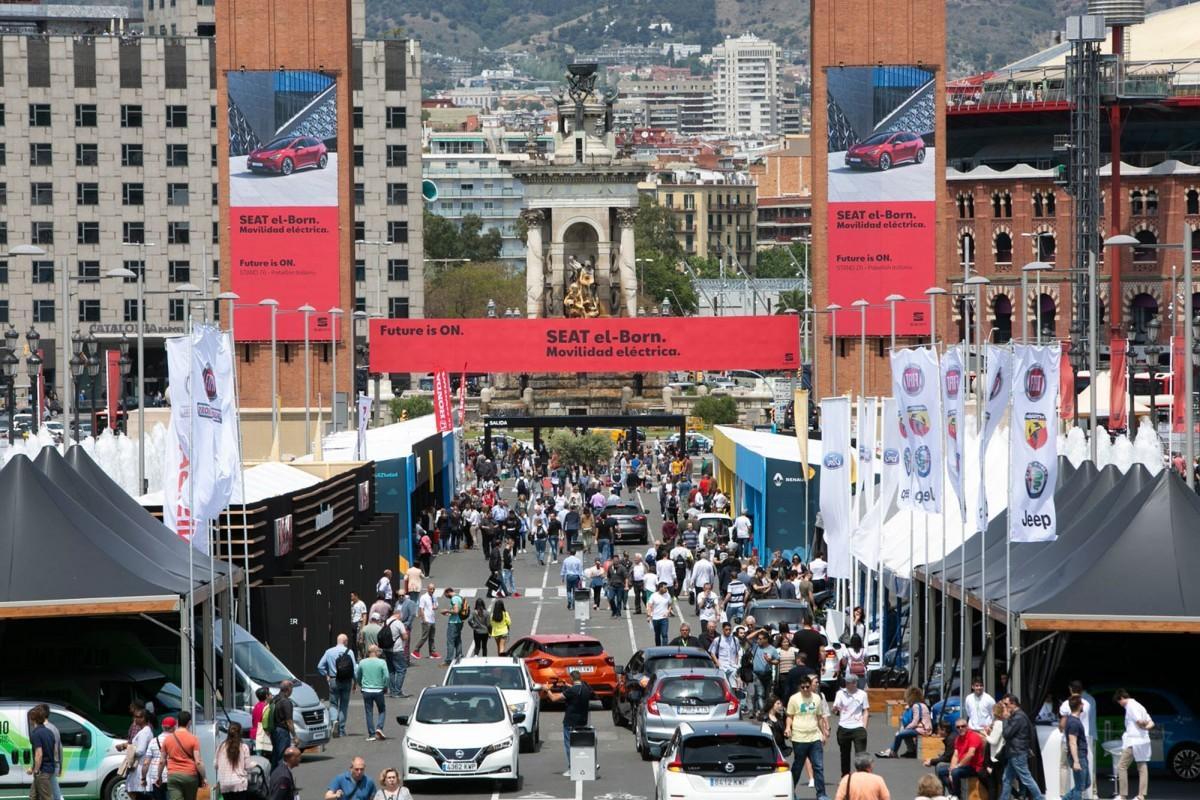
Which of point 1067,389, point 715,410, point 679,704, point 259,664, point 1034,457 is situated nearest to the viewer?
point 1034,457

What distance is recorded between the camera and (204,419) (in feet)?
84.5

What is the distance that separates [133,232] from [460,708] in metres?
100

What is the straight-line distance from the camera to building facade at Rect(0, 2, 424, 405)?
12138cm

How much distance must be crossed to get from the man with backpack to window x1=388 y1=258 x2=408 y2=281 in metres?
93.9

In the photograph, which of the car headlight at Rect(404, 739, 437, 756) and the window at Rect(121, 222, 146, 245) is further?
the window at Rect(121, 222, 146, 245)

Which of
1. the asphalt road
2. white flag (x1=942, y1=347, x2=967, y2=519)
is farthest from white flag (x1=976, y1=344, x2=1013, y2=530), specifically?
the asphalt road

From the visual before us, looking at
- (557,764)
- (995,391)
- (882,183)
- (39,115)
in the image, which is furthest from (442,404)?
(39,115)

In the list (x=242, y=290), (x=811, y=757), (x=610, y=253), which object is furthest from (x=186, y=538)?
(x=610, y=253)

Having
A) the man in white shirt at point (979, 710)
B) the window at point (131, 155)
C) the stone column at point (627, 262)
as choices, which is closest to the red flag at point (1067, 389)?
the man in white shirt at point (979, 710)

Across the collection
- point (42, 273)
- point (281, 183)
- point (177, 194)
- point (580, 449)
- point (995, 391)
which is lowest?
point (580, 449)

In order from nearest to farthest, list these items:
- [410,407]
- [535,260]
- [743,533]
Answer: [743,533], [410,407], [535,260]

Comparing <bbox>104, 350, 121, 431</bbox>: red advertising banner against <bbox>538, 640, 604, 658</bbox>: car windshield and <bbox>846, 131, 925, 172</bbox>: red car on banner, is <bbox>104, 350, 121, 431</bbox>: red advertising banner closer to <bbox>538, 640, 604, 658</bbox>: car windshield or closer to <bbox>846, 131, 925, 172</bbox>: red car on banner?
<bbox>846, 131, 925, 172</bbox>: red car on banner

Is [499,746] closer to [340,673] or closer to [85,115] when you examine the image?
[340,673]

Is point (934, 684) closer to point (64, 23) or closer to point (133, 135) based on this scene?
point (133, 135)
